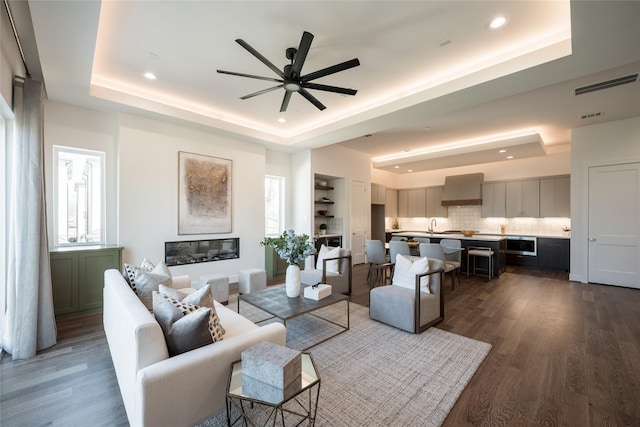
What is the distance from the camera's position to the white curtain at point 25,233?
2568mm

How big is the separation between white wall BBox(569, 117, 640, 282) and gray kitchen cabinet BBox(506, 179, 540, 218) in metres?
1.72

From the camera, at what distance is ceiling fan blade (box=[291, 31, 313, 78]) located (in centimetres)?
215

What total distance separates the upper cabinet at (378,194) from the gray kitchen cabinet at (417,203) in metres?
1.22

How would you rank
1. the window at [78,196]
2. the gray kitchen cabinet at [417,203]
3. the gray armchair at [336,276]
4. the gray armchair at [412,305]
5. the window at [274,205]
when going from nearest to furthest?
1. the gray armchair at [412,305]
2. the window at [78,196]
3. the gray armchair at [336,276]
4. the window at [274,205]
5. the gray kitchen cabinet at [417,203]

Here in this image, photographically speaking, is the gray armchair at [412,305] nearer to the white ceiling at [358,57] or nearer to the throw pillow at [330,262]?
the throw pillow at [330,262]

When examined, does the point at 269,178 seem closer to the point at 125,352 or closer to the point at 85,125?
the point at 85,125

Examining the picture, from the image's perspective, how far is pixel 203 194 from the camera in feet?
15.9

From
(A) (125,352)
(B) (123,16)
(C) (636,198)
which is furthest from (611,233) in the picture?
(B) (123,16)

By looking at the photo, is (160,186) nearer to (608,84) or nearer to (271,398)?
(271,398)

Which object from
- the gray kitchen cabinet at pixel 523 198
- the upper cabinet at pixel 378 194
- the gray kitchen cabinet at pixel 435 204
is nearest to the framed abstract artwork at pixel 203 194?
the upper cabinet at pixel 378 194

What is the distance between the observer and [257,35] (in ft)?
8.92

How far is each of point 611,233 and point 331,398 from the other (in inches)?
243

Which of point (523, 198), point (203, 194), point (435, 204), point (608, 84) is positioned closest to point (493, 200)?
point (523, 198)

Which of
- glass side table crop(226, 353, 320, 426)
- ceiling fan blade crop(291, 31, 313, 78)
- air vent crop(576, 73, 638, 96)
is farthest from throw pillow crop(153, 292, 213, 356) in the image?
air vent crop(576, 73, 638, 96)
